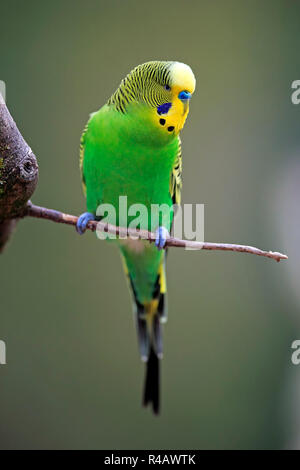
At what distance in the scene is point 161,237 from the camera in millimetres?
1736

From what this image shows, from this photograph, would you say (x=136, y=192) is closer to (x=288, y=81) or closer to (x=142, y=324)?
(x=142, y=324)

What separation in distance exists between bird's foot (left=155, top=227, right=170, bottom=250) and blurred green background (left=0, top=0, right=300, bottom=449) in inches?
50.7

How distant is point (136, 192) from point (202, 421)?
2.06m

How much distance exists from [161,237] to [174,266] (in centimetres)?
154

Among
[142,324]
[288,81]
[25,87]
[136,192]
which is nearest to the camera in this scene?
[136,192]

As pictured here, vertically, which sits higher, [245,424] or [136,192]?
[136,192]

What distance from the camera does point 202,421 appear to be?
321cm

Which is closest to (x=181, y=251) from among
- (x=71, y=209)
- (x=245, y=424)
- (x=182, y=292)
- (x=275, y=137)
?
(x=182, y=292)

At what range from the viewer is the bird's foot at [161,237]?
171cm

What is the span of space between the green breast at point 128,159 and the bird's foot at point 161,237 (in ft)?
0.24

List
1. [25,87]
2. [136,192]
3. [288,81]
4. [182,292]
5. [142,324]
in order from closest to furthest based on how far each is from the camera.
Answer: [136,192]
[142,324]
[25,87]
[288,81]
[182,292]

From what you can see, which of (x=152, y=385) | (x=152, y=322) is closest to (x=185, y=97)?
(x=152, y=322)
